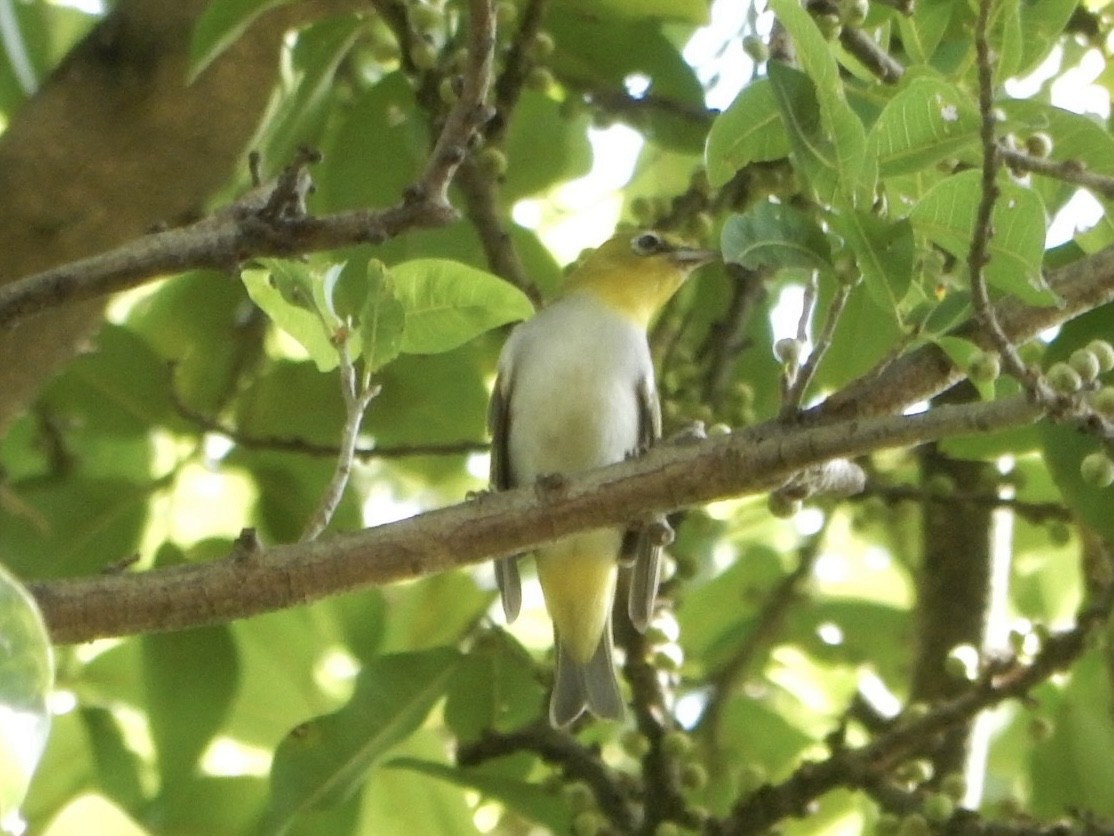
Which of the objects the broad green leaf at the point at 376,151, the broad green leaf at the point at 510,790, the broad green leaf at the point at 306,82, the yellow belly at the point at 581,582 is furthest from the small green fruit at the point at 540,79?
the broad green leaf at the point at 510,790

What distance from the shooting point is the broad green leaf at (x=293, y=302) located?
2.13m

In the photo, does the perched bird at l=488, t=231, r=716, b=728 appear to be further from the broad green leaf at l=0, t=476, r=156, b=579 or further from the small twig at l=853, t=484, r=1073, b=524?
the broad green leaf at l=0, t=476, r=156, b=579

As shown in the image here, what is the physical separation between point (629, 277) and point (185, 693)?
1.67 meters

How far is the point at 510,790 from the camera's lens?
10.5 ft

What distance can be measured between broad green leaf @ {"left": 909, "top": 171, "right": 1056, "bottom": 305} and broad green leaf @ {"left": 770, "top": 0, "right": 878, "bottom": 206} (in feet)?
0.35

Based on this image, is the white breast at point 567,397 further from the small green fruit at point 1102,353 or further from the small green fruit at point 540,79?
the small green fruit at point 1102,353

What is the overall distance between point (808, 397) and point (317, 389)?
3.59ft

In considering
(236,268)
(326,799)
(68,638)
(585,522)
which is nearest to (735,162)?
(585,522)

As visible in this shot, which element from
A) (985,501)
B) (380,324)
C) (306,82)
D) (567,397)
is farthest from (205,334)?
(985,501)

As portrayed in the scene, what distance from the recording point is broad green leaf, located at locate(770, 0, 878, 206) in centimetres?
185

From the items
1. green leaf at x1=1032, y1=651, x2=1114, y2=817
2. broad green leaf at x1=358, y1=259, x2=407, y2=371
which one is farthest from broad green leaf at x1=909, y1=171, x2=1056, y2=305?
green leaf at x1=1032, y1=651, x2=1114, y2=817

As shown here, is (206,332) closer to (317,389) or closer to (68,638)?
(317,389)

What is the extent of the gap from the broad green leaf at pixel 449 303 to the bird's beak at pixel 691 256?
1510mm

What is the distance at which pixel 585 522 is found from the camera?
210 cm
